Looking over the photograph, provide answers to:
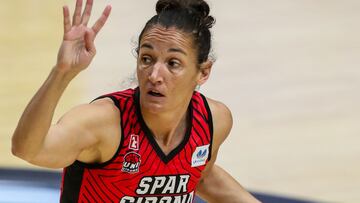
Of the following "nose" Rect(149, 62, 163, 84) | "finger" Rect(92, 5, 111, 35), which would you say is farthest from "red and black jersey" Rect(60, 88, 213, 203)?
"finger" Rect(92, 5, 111, 35)

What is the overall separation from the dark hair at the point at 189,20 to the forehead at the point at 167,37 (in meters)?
0.02

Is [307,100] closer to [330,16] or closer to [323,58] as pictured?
[323,58]

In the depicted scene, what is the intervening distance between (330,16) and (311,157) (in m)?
Result: 2.48

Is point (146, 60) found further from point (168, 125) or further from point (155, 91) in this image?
point (168, 125)

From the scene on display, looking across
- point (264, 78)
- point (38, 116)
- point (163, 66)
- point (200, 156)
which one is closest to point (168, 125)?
point (200, 156)

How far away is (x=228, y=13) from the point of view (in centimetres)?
762

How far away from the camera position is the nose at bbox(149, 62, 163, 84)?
9.27 feet

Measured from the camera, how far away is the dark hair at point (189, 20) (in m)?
2.95

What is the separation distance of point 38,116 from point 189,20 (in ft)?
2.40

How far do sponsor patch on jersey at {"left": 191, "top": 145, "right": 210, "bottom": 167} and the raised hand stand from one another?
71cm

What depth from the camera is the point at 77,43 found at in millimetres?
→ 2572

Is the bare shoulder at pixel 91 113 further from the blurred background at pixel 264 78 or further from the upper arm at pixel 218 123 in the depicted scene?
the blurred background at pixel 264 78

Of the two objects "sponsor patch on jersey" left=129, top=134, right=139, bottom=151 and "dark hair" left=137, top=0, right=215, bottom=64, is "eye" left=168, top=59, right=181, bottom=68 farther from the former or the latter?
"sponsor patch on jersey" left=129, top=134, right=139, bottom=151

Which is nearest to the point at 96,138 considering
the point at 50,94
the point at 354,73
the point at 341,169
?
the point at 50,94
